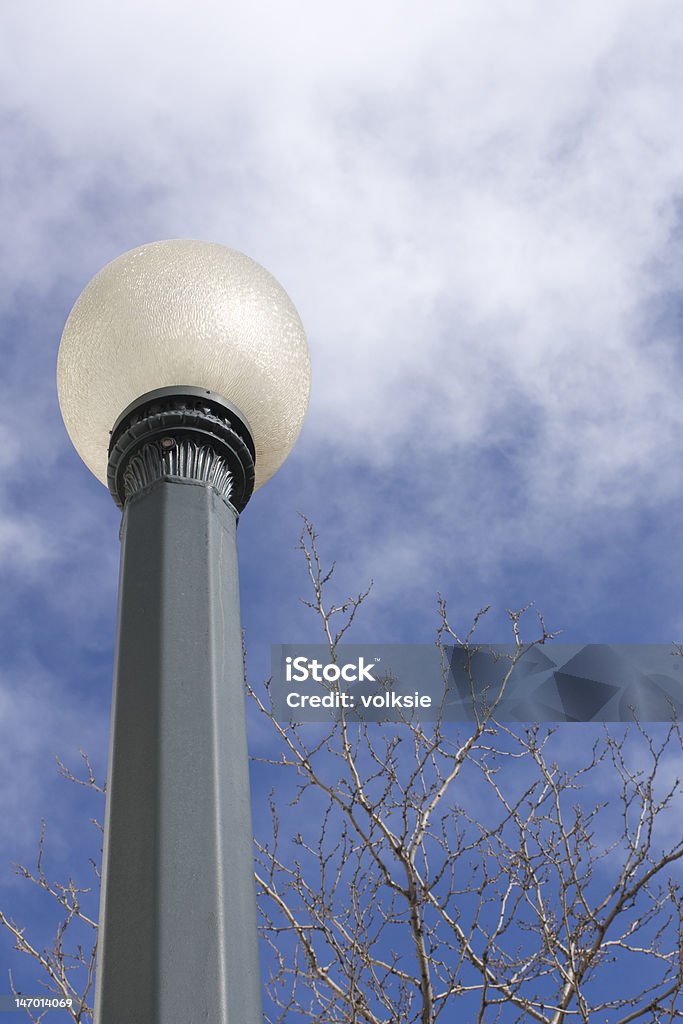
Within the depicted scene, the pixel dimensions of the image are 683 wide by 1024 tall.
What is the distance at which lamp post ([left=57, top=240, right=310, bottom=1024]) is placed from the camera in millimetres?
1860

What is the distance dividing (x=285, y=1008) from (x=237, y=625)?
407 cm

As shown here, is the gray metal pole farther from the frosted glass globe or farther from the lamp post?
the frosted glass globe

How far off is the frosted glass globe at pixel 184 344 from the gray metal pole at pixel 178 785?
0.35m

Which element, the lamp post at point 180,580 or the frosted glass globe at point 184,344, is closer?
the lamp post at point 180,580

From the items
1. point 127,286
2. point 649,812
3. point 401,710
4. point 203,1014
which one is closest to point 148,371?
point 127,286

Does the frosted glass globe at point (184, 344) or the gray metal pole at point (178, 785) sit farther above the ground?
the frosted glass globe at point (184, 344)

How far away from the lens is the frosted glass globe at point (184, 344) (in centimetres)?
271

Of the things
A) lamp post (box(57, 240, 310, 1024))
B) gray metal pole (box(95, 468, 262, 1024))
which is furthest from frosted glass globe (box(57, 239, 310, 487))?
gray metal pole (box(95, 468, 262, 1024))

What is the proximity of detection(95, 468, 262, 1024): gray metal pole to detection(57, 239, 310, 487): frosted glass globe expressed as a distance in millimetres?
349

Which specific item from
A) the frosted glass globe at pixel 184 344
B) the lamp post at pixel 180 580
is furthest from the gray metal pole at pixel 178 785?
the frosted glass globe at pixel 184 344

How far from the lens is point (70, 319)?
293 centimetres

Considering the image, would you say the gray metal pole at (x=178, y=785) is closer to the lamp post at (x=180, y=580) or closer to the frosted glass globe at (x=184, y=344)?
the lamp post at (x=180, y=580)

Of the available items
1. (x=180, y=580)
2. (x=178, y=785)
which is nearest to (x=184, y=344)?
(x=180, y=580)

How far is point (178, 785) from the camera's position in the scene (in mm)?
2018
